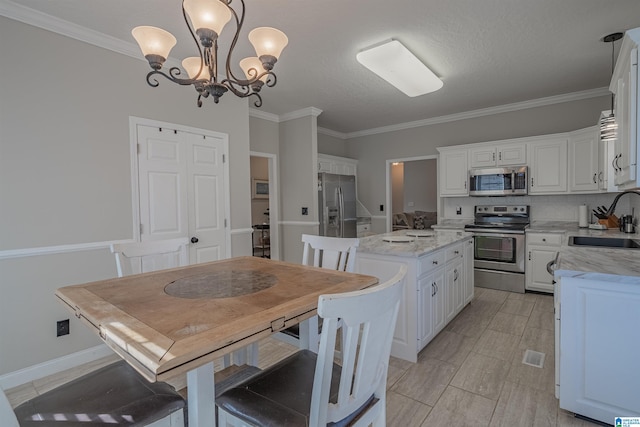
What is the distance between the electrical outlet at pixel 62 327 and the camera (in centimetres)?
244

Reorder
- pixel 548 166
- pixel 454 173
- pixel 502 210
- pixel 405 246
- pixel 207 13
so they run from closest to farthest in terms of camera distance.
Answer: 1. pixel 207 13
2. pixel 405 246
3. pixel 548 166
4. pixel 502 210
5. pixel 454 173

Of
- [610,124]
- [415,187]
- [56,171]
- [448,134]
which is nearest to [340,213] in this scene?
[448,134]

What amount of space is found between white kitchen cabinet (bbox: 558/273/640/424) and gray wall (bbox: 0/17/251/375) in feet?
11.0

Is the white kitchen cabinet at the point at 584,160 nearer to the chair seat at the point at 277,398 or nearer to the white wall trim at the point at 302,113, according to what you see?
the white wall trim at the point at 302,113

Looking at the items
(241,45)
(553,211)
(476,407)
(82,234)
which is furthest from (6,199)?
(553,211)

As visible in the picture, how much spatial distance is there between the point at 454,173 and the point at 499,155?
67 cm

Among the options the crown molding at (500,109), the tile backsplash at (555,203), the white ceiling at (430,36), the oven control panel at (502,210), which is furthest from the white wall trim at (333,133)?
the oven control panel at (502,210)

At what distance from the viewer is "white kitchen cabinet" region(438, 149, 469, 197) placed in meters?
4.82

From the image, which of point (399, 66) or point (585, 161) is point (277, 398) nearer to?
point (399, 66)

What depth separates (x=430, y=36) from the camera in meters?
2.72

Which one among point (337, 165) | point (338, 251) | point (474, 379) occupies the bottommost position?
point (474, 379)

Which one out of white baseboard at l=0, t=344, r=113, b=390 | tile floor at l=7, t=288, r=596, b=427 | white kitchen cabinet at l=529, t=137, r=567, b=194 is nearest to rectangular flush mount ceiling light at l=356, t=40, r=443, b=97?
white kitchen cabinet at l=529, t=137, r=567, b=194

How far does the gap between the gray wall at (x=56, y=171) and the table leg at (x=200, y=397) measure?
83.2 inches

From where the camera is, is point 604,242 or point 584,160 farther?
point 584,160
